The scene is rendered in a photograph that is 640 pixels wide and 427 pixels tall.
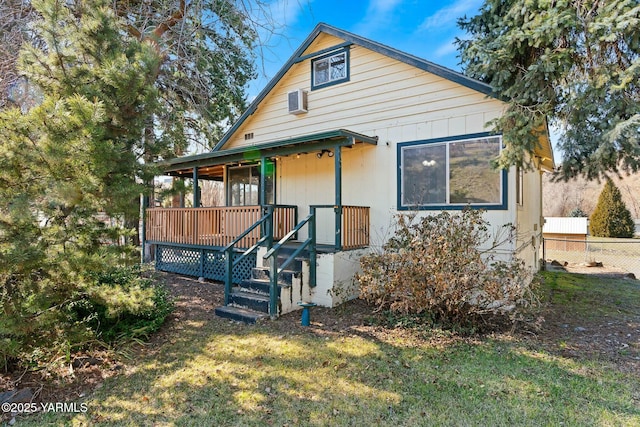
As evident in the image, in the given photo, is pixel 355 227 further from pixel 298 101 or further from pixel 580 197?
pixel 580 197

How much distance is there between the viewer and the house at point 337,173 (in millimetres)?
6387

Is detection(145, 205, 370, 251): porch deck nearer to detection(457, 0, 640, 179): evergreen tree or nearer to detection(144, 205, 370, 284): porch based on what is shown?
detection(144, 205, 370, 284): porch

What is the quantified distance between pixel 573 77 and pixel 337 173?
13.0 ft

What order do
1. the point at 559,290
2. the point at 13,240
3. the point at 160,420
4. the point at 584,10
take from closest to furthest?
the point at 160,420 → the point at 13,240 → the point at 584,10 → the point at 559,290

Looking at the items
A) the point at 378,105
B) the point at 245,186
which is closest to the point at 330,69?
the point at 378,105

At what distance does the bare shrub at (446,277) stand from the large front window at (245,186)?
5090mm

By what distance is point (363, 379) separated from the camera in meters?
3.73

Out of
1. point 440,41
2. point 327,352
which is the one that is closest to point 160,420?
point 327,352

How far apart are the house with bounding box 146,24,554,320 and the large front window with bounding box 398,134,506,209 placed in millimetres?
20

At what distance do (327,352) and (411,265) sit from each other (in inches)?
67.2

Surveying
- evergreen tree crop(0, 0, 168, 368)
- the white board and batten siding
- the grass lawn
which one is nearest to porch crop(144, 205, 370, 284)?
the grass lawn

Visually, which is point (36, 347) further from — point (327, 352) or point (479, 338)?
point (479, 338)

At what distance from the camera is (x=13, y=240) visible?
134 inches

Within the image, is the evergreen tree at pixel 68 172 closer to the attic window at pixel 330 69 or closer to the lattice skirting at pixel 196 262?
the lattice skirting at pixel 196 262
